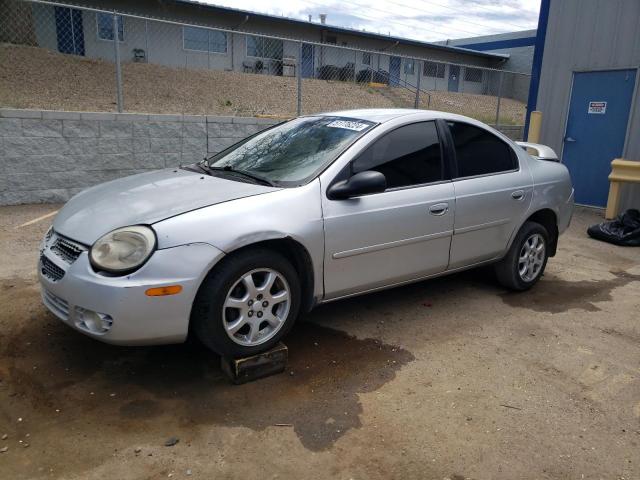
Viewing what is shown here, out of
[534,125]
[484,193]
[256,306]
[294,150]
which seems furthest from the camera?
[534,125]

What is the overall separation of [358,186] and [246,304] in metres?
1.04

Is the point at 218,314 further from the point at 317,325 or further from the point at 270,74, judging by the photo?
the point at 270,74

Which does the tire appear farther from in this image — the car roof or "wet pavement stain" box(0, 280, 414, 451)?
the car roof

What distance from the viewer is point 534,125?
10.1 meters

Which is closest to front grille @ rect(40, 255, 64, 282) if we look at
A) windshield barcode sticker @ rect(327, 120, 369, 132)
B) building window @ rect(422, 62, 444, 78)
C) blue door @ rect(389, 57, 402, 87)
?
windshield barcode sticker @ rect(327, 120, 369, 132)

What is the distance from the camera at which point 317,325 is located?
4055 mm

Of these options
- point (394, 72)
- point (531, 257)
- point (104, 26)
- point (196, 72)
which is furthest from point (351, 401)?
point (394, 72)

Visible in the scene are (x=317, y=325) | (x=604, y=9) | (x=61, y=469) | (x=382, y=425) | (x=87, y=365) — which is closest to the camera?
(x=61, y=469)

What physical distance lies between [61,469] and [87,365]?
97 centimetres

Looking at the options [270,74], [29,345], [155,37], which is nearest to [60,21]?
[155,37]

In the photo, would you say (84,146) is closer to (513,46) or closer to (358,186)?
(358,186)

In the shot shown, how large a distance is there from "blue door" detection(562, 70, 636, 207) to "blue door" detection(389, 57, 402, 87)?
11518 millimetres

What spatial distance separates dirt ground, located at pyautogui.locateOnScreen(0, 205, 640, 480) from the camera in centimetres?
252

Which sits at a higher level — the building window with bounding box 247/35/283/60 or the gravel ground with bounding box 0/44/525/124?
the building window with bounding box 247/35/283/60
